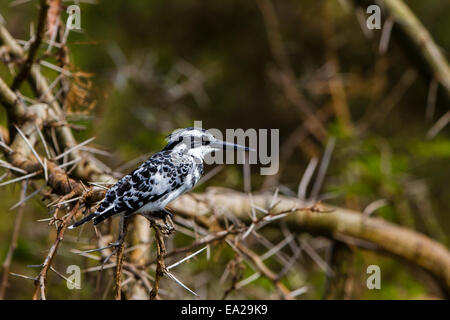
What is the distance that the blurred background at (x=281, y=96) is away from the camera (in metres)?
5.05

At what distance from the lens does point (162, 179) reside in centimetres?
236

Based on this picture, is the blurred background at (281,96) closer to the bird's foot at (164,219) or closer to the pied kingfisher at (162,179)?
the pied kingfisher at (162,179)

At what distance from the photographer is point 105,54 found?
24.2 feet

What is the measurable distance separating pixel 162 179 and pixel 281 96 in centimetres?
484

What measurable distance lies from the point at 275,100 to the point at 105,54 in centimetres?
249

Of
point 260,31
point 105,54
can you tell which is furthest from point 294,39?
point 105,54

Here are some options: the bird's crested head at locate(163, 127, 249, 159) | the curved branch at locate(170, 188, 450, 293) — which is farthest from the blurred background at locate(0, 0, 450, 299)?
the bird's crested head at locate(163, 127, 249, 159)

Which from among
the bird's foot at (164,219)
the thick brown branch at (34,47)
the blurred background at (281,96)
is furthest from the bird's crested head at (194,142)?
the blurred background at (281,96)

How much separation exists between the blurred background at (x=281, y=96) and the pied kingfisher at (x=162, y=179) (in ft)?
6.66

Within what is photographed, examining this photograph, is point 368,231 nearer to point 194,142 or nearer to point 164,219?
point 194,142

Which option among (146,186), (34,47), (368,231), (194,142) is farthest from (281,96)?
(146,186)

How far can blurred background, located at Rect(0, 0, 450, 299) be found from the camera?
505 cm

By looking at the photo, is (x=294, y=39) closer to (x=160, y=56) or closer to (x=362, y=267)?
(x=160, y=56)

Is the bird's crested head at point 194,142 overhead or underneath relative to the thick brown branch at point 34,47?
underneath
